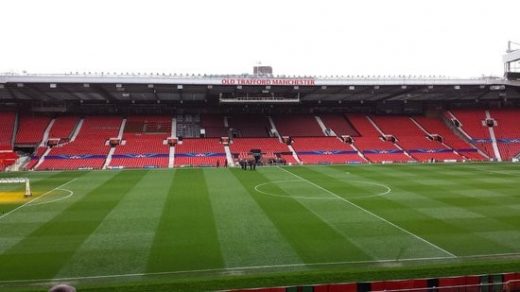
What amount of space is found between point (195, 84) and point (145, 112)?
14522mm

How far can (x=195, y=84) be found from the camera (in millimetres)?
46344

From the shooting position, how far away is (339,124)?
2315 inches

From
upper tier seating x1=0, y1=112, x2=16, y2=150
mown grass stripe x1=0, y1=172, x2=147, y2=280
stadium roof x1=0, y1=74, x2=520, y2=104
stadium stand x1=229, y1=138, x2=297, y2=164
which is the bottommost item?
mown grass stripe x1=0, y1=172, x2=147, y2=280

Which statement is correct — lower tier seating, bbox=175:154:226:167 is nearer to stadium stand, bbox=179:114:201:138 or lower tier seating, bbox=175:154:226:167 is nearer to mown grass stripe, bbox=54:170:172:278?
stadium stand, bbox=179:114:201:138

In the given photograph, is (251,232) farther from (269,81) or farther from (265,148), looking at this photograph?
(265,148)

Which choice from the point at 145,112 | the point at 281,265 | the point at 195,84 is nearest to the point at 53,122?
the point at 145,112

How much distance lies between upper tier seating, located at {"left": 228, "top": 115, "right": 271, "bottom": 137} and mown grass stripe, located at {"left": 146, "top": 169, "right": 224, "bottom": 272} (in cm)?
2935

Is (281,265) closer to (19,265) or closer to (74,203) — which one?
(19,265)

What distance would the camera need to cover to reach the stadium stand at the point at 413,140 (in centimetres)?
5100

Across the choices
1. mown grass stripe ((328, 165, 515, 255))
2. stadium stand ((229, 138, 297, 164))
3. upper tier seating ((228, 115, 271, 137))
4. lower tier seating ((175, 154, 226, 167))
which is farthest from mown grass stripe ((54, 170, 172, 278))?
upper tier seating ((228, 115, 271, 137))

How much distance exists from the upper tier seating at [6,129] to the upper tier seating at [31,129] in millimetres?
743

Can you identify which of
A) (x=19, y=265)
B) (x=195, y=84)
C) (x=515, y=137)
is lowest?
(x=19, y=265)

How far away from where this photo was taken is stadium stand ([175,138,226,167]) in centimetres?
4750

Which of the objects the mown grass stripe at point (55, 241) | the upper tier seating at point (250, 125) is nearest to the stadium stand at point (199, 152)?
the upper tier seating at point (250, 125)
